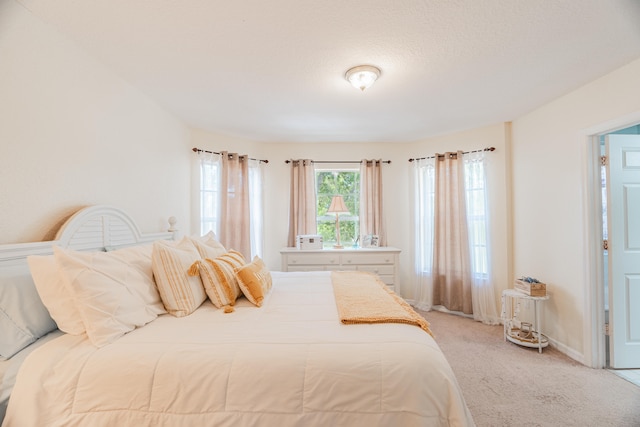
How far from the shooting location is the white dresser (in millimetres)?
3688

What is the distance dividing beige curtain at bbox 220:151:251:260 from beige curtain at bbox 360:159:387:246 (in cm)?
167

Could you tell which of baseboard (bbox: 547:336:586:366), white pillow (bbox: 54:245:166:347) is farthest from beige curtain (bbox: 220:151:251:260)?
baseboard (bbox: 547:336:586:366)

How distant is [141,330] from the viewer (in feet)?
4.46

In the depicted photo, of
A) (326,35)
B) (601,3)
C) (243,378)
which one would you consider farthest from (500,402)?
(326,35)

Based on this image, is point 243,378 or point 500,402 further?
point 500,402

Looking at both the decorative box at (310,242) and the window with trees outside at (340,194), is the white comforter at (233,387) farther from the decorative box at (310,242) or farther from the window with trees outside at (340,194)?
the window with trees outside at (340,194)

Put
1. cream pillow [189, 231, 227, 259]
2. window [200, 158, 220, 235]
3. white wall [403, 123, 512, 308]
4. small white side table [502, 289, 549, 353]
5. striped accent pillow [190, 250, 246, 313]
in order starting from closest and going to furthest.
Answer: striped accent pillow [190, 250, 246, 313]
cream pillow [189, 231, 227, 259]
small white side table [502, 289, 549, 353]
white wall [403, 123, 512, 308]
window [200, 158, 220, 235]

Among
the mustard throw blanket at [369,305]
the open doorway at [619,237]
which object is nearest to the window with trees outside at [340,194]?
the mustard throw blanket at [369,305]

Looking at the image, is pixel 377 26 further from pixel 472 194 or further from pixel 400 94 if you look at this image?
pixel 472 194

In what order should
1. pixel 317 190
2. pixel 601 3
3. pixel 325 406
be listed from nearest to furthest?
1. pixel 325 406
2. pixel 601 3
3. pixel 317 190

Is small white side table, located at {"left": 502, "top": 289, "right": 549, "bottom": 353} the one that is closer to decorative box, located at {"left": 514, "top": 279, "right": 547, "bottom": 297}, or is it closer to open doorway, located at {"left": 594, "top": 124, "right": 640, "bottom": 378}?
decorative box, located at {"left": 514, "top": 279, "right": 547, "bottom": 297}

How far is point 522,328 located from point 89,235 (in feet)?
13.0

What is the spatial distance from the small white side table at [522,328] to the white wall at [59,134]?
3.72m

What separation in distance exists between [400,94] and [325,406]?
2.48 m
